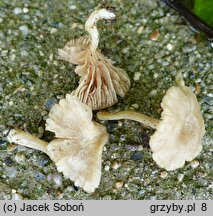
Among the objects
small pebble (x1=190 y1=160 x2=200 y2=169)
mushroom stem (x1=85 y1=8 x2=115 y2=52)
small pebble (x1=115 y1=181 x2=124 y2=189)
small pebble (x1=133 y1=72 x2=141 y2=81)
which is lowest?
small pebble (x1=115 y1=181 x2=124 y2=189)

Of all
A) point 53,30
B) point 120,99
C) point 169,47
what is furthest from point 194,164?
point 53,30

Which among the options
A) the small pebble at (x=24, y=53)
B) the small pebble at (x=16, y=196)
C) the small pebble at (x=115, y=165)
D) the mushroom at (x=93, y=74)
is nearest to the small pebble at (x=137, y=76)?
the mushroom at (x=93, y=74)

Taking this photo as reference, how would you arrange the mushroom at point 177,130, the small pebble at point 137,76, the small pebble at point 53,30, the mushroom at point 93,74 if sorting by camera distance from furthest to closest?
the small pebble at point 53,30 → the small pebble at point 137,76 → the mushroom at point 93,74 → the mushroom at point 177,130

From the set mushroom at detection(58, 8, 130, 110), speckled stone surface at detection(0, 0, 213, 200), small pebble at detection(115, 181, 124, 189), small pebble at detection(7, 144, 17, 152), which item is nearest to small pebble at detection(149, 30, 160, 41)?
speckled stone surface at detection(0, 0, 213, 200)

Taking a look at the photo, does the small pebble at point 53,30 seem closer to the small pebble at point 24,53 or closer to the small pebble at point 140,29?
the small pebble at point 24,53

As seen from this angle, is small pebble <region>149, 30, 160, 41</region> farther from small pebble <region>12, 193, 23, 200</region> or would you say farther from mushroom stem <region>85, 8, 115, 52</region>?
small pebble <region>12, 193, 23, 200</region>

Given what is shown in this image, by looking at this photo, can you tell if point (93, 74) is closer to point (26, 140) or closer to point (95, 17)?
point (95, 17)

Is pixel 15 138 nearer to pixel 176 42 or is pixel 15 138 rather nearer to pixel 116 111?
pixel 116 111
